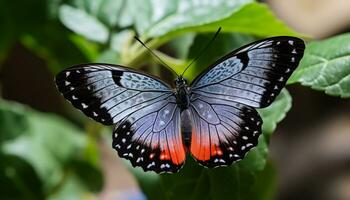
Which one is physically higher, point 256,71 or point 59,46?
point 59,46

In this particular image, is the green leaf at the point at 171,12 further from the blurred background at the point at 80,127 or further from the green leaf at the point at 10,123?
the green leaf at the point at 10,123

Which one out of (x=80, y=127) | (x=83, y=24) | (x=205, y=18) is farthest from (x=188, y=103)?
(x=80, y=127)

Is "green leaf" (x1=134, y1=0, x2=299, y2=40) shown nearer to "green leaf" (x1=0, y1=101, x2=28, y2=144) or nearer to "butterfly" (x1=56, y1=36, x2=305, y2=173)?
"butterfly" (x1=56, y1=36, x2=305, y2=173)

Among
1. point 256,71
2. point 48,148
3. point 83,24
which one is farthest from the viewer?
point 48,148

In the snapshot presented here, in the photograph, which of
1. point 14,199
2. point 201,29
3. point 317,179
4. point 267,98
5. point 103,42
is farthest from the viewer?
point 317,179

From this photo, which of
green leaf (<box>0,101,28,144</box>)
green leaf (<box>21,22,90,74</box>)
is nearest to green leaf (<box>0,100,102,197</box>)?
green leaf (<box>0,101,28,144</box>)

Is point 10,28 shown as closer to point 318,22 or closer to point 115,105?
point 115,105

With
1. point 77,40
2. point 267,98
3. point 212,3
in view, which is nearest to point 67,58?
point 77,40

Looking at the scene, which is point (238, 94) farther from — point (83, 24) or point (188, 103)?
point (83, 24)
